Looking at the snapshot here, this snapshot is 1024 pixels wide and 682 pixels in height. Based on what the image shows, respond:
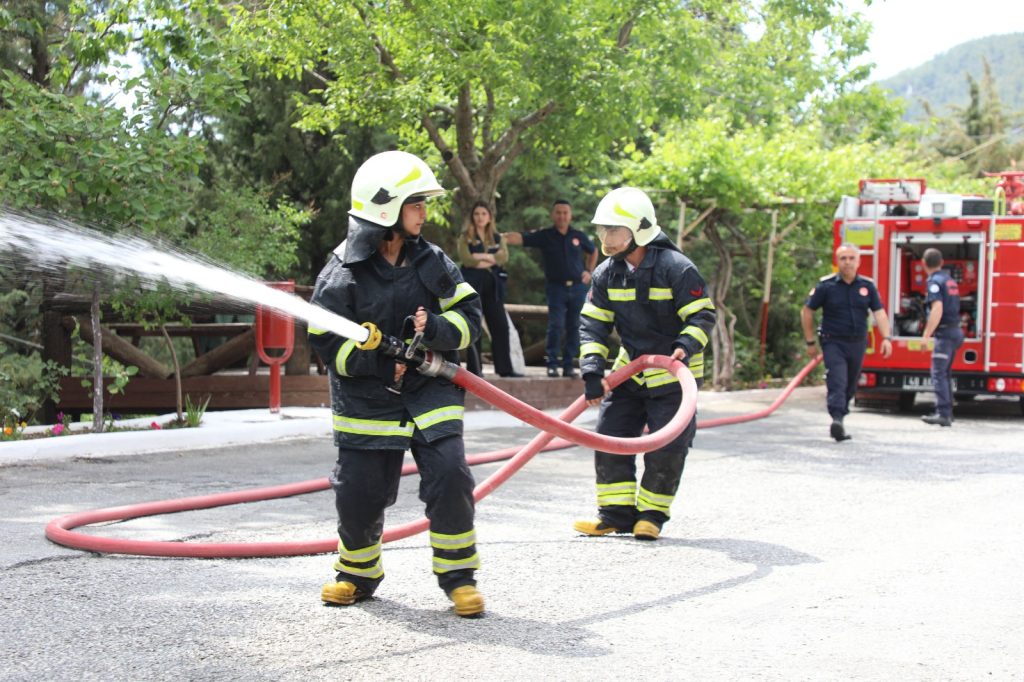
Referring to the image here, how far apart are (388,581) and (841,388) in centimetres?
726

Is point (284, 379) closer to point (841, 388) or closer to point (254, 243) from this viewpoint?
point (254, 243)

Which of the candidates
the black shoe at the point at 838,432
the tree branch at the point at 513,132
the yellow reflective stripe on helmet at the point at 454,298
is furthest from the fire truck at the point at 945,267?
the yellow reflective stripe on helmet at the point at 454,298

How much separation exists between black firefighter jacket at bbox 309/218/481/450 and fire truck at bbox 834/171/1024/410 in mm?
11161

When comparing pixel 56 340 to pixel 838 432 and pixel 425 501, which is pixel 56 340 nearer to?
pixel 838 432

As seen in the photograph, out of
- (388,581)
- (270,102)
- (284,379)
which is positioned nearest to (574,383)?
(284,379)

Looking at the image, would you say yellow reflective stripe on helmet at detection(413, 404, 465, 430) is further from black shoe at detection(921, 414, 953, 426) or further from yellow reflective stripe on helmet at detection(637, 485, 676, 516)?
black shoe at detection(921, 414, 953, 426)

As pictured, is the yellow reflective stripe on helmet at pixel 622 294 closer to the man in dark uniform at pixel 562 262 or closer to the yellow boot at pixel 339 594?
the yellow boot at pixel 339 594

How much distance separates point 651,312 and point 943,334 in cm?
780

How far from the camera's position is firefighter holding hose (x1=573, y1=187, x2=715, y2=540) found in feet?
21.8

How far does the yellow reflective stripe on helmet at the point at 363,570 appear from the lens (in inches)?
197

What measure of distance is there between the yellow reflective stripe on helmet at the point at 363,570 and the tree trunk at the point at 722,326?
45.0 feet

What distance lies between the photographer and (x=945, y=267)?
16016mm

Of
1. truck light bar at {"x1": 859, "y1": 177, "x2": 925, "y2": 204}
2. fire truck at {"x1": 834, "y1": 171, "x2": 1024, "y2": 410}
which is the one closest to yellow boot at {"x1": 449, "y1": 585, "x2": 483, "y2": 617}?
fire truck at {"x1": 834, "y1": 171, "x2": 1024, "y2": 410}

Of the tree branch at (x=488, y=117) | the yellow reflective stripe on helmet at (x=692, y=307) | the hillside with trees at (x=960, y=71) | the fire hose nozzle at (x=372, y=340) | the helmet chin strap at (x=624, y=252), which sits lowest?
the fire hose nozzle at (x=372, y=340)
